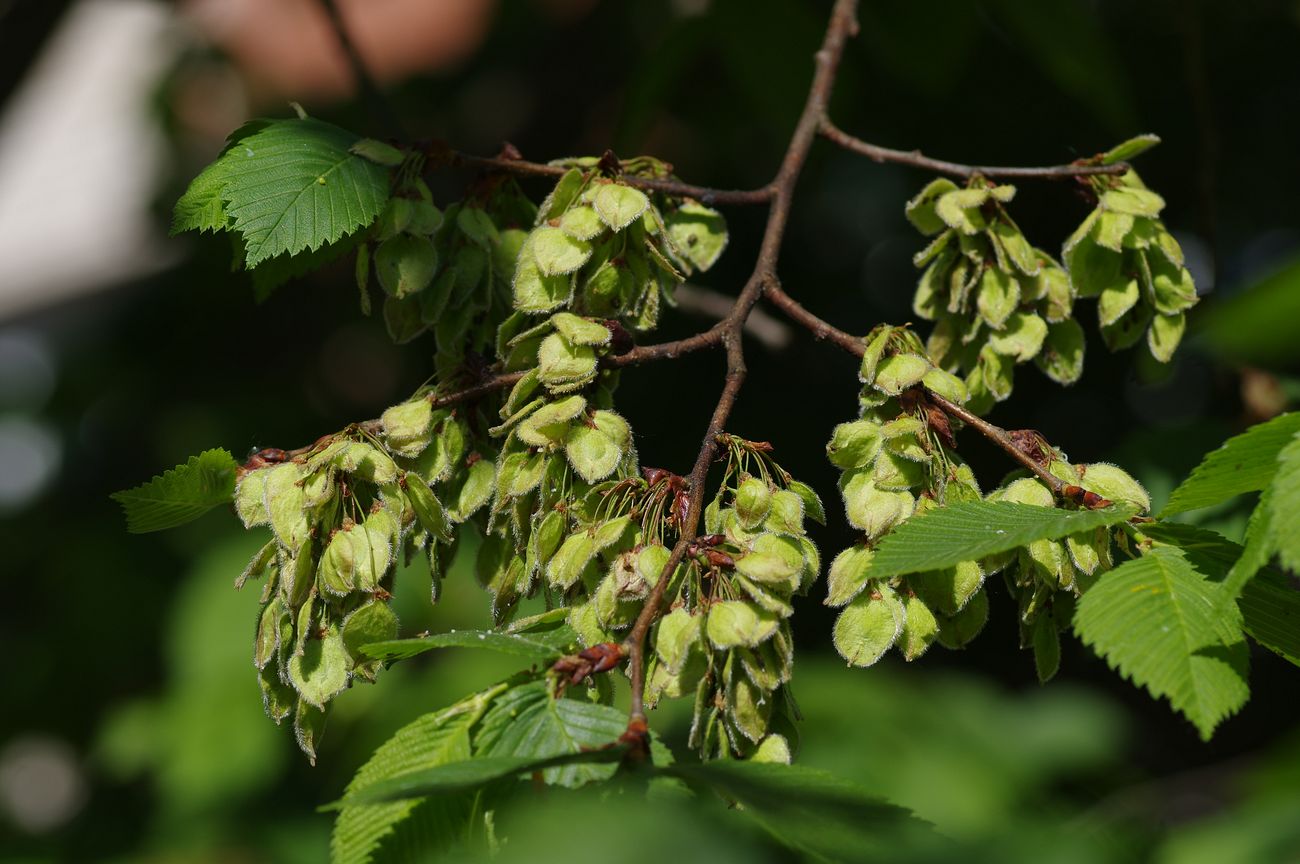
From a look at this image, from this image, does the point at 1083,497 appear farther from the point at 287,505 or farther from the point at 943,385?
the point at 287,505

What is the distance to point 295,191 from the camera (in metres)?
1.38

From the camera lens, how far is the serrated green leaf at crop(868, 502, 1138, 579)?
1067mm

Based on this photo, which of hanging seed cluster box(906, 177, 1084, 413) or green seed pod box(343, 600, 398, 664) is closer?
green seed pod box(343, 600, 398, 664)

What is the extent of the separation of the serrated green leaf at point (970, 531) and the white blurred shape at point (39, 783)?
309 cm

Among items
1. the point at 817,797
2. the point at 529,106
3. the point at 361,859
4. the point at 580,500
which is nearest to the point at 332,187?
the point at 580,500

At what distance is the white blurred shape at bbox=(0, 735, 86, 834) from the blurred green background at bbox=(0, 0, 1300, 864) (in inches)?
1.0

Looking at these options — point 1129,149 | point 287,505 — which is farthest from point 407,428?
point 1129,149

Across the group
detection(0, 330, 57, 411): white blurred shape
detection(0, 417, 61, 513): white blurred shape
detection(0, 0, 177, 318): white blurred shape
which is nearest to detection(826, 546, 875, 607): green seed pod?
detection(0, 417, 61, 513): white blurred shape

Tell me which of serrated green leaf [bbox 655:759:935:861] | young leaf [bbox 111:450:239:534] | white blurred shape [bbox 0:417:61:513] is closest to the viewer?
serrated green leaf [bbox 655:759:935:861]

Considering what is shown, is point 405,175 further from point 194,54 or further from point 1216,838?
point 194,54

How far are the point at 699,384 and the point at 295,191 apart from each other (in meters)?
1.53

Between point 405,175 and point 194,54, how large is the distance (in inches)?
129

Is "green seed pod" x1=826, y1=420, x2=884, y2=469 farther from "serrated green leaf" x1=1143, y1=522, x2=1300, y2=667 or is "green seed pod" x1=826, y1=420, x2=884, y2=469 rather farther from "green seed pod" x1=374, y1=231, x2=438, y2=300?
"green seed pod" x1=374, y1=231, x2=438, y2=300

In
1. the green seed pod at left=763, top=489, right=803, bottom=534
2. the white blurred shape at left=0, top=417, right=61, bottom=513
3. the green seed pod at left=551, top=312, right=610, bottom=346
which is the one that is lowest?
the white blurred shape at left=0, top=417, right=61, bottom=513
